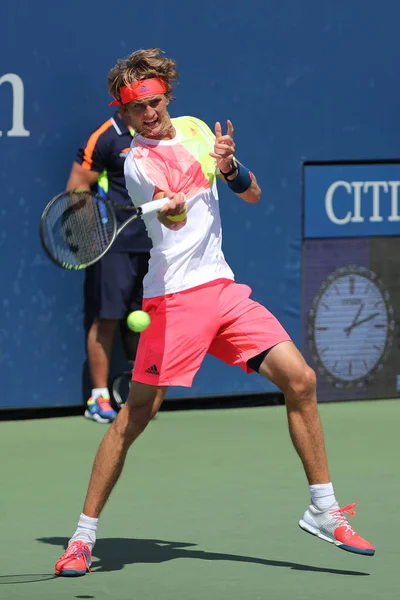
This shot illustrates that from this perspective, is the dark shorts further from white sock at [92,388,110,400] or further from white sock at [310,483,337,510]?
white sock at [310,483,337,510]

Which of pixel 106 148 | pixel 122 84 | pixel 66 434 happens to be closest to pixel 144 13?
pixel 106 148

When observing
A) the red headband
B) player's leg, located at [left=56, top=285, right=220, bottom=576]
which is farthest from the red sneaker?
the red headband

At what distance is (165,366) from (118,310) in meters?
2.72

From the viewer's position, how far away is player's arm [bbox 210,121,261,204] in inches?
212

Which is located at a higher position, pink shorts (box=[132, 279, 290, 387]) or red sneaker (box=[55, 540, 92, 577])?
pink shorts (box=[132, 279, 290, 387])

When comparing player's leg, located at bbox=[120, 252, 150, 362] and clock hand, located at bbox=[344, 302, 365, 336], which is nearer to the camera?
player's leg, located at bbox=[120, 252, 150, 362]

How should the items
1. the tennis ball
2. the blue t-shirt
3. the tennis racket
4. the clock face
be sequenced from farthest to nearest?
1. the clock face
2. the blue t-shirt
3. the tennis racket
4. the tennis ball

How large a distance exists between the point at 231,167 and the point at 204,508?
1527 mm

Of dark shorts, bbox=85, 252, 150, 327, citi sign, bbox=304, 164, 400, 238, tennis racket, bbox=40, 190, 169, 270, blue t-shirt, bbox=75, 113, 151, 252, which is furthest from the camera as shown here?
citi sign, bbox=304, 164, 400, 238

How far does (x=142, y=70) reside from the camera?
216 inches

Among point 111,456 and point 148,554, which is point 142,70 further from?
point 148,554

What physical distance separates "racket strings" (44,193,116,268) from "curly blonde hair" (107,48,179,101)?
1.26ft

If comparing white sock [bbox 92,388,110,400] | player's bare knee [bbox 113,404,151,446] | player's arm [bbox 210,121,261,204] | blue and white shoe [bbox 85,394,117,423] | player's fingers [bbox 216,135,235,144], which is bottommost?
player's bare knee [bbox 113,404,151,446]

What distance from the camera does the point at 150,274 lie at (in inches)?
220
